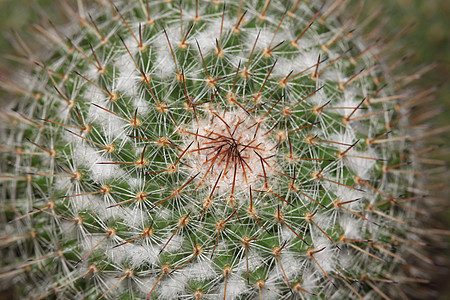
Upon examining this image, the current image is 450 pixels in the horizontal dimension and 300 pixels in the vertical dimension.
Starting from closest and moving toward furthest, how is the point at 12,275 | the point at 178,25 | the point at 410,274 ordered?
the point at 178,25, the point at 12,275, the point at 410,274

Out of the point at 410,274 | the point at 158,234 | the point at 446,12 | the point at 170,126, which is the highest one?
the point at 446,12

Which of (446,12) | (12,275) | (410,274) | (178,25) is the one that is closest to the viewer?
(178,25)

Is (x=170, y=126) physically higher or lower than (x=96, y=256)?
higher

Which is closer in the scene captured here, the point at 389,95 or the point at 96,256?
the point at 96,256

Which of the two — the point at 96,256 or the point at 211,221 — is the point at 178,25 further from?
the point at 96,256

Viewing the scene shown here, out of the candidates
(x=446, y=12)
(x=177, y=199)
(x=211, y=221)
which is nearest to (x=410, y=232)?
(x=211, y=221)

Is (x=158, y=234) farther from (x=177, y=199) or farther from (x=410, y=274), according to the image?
(x=410, y=274)
